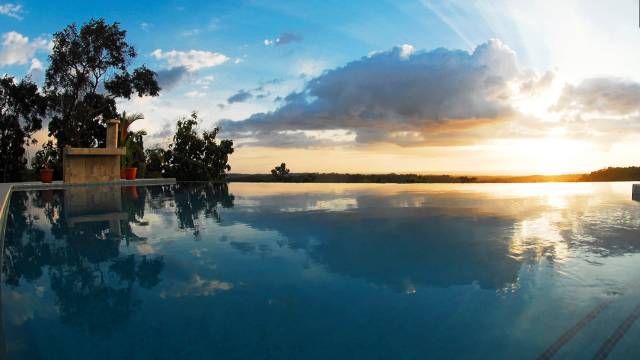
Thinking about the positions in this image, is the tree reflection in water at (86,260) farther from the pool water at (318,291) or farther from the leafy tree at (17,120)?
the leafy tree at (17,120)

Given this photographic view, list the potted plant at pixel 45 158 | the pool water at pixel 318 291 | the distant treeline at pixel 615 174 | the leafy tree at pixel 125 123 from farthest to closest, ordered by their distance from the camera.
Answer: the distant treeline at pixel 615 174
the potted plant at pixel 45 158
the leafy tree at pixel 125 123
the pool water at pixel 318 291

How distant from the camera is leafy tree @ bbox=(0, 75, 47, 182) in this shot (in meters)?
23.1

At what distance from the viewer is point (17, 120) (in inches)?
942

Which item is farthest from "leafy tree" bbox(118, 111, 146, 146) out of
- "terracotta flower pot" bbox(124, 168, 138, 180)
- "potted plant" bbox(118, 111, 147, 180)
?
"terracotta flower pot" bbox(124, 168, 138, 180)

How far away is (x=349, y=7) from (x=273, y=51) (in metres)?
4.16

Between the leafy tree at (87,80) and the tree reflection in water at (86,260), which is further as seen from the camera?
the leafy tree at (87,80)

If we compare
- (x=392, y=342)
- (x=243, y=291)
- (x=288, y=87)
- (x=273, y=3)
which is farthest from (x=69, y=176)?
(x=392, y=342)

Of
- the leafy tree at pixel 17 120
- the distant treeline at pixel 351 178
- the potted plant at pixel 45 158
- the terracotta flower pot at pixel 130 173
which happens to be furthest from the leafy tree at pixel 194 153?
the leafy tree at pixel 17 120

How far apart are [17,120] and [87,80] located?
4.40 meters

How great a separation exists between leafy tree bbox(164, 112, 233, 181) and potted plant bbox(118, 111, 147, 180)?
150 centimetres

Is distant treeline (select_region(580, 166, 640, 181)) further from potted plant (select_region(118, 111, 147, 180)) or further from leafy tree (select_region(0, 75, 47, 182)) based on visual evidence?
leafy tree (select_region(0, 75, 47, 182))

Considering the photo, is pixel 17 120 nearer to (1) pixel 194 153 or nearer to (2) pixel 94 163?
(2) pixel 94 163

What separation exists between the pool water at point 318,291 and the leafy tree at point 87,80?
19125mm

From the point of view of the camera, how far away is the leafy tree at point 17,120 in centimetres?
2314
